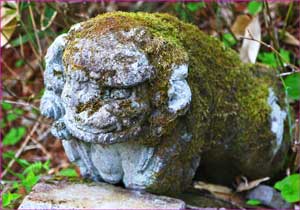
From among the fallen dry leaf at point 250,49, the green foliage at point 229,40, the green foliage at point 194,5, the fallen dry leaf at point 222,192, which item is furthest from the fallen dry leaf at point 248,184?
the green foliage at point 194,5

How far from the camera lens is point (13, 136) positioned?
2.86 m

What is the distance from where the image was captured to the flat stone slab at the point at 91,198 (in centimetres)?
169

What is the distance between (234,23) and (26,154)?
114 centimetres

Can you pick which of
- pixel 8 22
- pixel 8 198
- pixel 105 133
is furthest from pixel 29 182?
pixel 8 22

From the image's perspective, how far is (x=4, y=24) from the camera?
8.48ft

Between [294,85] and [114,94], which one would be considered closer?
[114,94]

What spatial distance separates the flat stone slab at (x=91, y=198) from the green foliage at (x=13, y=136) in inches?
42.4

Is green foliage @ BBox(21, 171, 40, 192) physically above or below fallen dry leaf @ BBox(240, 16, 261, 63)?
below

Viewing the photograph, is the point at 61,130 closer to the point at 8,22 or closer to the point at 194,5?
the point at 8,22

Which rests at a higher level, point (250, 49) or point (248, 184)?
point (250, 49)

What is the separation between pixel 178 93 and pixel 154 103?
64 mm

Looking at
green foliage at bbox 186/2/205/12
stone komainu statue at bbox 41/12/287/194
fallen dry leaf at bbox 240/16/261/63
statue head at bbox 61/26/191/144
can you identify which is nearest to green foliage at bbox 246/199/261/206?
stone komainu statue at bbox 41/12/287/194

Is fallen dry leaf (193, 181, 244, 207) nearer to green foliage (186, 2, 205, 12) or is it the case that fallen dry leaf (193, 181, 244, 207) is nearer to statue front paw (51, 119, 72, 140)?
statue front paw (51, 119, 72, 140)

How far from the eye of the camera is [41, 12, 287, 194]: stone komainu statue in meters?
1.50
